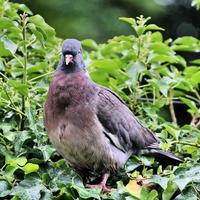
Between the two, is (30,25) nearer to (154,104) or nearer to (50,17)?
(154,104)

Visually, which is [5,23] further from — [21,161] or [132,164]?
[132,164]

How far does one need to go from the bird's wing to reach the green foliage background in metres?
0.09

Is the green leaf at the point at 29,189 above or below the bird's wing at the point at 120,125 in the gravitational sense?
below

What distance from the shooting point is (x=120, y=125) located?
13.9 ft

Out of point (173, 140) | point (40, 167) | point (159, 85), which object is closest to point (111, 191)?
point (40, 167)

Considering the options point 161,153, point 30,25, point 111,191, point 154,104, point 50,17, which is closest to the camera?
point 111,191

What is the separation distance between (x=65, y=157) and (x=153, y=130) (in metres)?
0.59

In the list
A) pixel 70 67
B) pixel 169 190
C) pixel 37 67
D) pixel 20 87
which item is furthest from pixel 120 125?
pixel 169 190

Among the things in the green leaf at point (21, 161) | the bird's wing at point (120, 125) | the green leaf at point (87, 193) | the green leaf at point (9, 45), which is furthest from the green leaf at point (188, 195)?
the green leaf at point (9, 45)

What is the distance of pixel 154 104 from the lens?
4430mm

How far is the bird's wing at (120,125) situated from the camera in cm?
413

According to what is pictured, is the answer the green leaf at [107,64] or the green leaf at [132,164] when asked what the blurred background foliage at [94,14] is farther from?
the green leaf at [132,164]

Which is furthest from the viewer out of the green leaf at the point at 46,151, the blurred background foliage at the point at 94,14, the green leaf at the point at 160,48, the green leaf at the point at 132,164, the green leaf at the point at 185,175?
the blurred background foliage at the point at 94,14

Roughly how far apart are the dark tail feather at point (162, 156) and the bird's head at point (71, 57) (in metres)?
0.58
